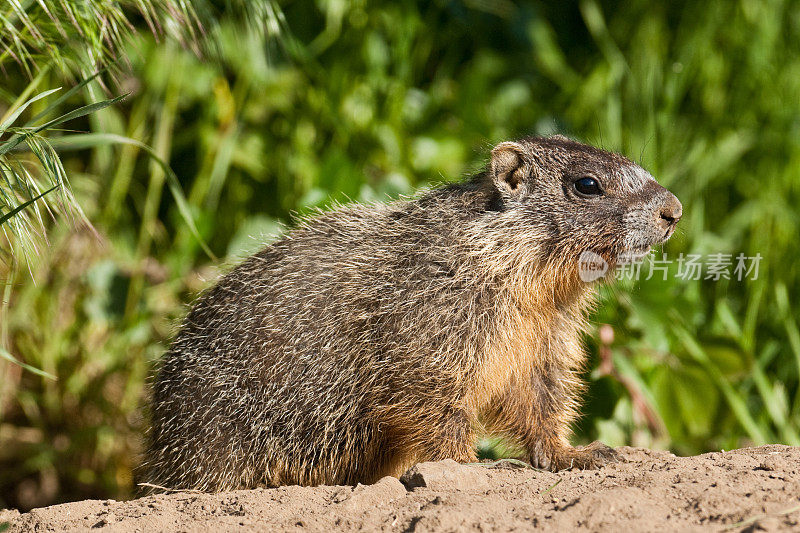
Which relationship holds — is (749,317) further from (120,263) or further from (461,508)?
(120,263)

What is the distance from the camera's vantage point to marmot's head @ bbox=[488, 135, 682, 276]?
3736mm

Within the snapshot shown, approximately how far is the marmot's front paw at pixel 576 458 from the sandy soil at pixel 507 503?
0.88 feet

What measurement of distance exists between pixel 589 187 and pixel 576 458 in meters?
1.16

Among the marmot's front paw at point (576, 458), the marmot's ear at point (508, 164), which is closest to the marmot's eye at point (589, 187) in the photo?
the marmot's ear at point (508, 164)

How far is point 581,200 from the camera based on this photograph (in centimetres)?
383

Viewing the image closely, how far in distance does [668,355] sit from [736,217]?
1559mm

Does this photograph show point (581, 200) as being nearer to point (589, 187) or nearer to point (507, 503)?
point (589, 187)

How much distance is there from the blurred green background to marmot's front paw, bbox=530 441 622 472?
3.45ft

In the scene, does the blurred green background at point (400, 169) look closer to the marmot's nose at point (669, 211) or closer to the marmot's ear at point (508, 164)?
the marmot's nose at point (669, 211)

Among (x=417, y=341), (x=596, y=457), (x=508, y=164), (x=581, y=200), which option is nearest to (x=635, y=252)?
(x=581, y=200)

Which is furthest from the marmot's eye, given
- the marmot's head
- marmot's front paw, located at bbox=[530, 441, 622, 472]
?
marmot's front paw, located at bbox=[530, 441, 622, 472]

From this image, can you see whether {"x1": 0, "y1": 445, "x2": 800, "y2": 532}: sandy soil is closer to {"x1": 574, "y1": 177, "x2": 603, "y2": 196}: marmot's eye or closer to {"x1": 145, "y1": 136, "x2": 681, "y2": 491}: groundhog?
{"x1": 145, "y1": 136, "x2": 681, "y2": 491}: groundhog

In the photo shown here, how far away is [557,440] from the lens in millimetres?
3867

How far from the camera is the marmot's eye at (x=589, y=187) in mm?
3840
